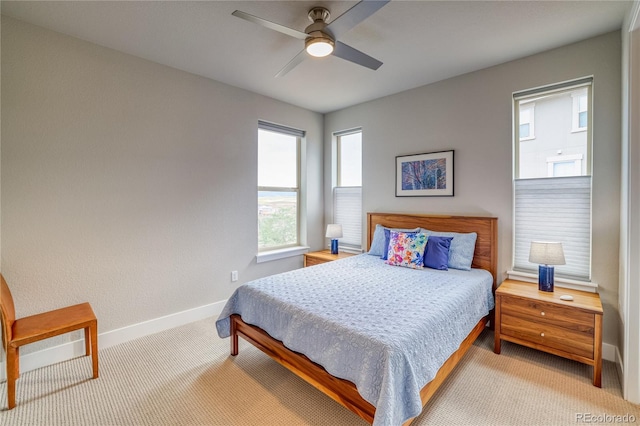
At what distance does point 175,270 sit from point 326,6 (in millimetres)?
2842

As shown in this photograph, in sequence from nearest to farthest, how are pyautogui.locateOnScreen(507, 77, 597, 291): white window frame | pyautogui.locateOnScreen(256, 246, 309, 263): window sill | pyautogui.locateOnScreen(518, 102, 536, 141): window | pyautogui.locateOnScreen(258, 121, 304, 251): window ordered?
pyautogui.locateOnScreen(507, 77, 597, 291): white window frame, pyautogui.locateOnScreen(518, 102, 536, 141): window, pyautogui.locateOnScreen(256, 246, 309, 263): window sill, pyautogui.locateOnScreen(258, 121, 304, 251): window

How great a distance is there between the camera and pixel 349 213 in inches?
175

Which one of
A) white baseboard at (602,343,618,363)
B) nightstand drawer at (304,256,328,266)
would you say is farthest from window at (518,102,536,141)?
nightstand drawer at (304,256,328,266)

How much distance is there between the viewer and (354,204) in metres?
4.39

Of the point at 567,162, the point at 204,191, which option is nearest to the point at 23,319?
the point at 204,191

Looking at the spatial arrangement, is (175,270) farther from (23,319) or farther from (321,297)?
(321,297)

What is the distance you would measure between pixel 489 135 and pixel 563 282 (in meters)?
1.56

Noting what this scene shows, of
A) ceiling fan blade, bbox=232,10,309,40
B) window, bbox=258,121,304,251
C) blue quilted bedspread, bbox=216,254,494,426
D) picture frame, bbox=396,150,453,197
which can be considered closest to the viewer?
blue quilted bedspread, bbox=216,254,494,426

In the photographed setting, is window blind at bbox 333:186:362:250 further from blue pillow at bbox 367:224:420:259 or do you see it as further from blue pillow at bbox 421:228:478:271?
blue pillow at bbox 421:228:478:271

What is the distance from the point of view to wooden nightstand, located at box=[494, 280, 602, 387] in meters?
2.12

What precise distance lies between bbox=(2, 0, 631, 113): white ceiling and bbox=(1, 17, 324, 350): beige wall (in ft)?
0.93

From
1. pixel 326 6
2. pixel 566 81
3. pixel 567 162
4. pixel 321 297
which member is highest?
pixel 326 6

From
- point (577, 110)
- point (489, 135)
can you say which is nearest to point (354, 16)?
point (489, 135)

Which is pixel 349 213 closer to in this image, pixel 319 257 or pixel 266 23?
pixel 319 257
